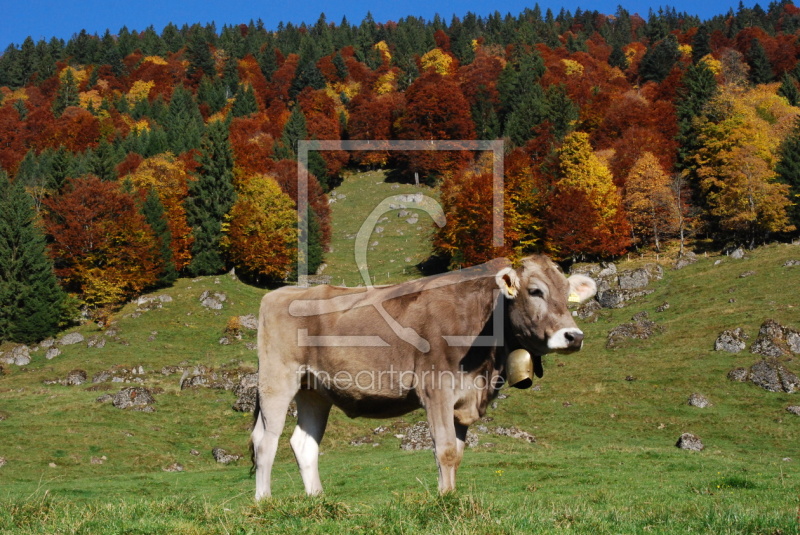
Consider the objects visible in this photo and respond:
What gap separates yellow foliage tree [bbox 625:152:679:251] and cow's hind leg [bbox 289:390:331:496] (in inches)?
2241

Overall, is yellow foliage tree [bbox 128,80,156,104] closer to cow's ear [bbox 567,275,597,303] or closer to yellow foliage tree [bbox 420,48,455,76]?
yellow foliage tree [bbox 420,48,455,76]

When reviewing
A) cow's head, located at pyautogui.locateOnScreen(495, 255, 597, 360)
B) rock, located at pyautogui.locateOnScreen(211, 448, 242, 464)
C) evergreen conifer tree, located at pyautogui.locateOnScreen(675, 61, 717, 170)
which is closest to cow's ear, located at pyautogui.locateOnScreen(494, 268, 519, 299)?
cow's head, located at pyautogui.locateOnScreen(495, 255, 597, 360)

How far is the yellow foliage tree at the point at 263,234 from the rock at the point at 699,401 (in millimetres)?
42488

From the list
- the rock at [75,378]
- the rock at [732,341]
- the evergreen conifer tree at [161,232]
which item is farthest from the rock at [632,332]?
the evergreen conifer tree at [161,232]

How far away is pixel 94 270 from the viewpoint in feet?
187

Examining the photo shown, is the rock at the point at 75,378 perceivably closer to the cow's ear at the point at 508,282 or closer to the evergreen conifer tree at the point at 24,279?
the evergreen conifer tree at the point at 24,279

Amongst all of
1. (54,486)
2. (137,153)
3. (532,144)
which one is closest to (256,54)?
(137,153)

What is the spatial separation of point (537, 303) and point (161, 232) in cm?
6220

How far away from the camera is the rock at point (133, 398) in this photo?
3225 centimetres

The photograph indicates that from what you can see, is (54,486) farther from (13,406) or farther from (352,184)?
(352,184)

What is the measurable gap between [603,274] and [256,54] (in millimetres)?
144193

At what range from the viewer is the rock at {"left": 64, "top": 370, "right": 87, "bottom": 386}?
38.9 m

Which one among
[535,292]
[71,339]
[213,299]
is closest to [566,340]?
[535,292]

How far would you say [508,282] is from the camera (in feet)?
25.1
